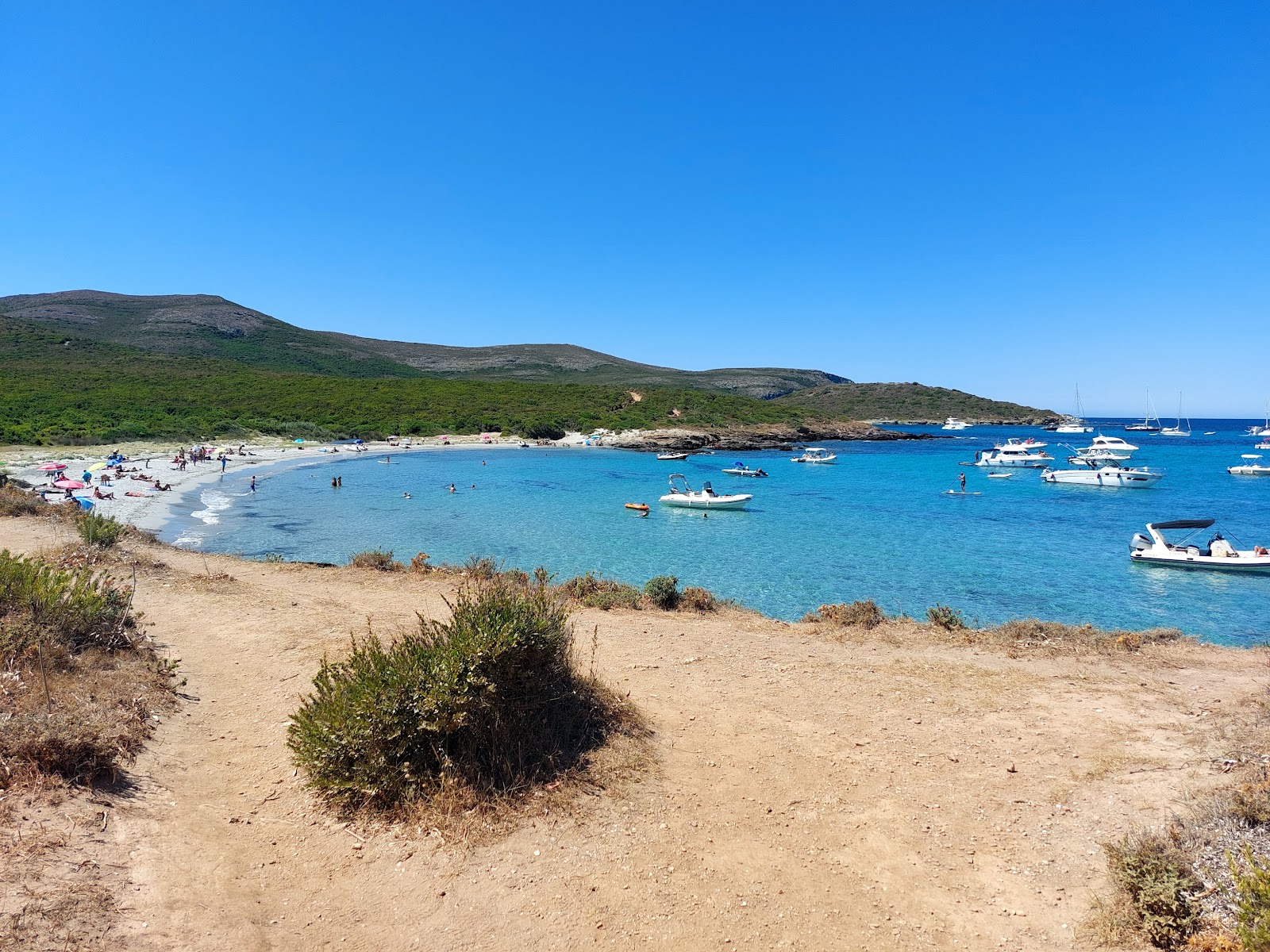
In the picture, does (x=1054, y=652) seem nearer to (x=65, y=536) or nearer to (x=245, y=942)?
(x=245, y=942)

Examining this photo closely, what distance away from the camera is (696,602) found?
12883 millimetres

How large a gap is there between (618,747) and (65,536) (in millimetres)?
16534

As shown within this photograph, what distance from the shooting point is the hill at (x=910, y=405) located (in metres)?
140

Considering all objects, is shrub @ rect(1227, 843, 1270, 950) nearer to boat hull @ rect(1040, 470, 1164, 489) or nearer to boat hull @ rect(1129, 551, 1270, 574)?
boat hull @ rect(1129, 551, 1270, 574)

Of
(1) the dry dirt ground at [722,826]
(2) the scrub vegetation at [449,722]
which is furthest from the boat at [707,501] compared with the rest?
(2) the scrub vegetation at [449,722]

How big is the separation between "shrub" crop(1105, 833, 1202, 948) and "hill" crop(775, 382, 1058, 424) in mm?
132951

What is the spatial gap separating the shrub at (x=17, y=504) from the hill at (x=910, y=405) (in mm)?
125548

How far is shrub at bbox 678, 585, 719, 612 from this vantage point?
12.8m

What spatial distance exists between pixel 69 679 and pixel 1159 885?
976 cm

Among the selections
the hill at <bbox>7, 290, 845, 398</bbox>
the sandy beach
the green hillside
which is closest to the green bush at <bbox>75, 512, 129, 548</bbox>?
the sandy beach

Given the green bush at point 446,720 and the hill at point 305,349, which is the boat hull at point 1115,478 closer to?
the green bush at point 446,720

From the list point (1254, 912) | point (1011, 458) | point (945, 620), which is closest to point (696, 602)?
point (945, 620)

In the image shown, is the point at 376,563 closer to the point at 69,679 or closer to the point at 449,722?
the point at 69,679

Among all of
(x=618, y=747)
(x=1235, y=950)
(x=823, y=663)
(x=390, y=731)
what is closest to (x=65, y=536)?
(x=390, y=731)
